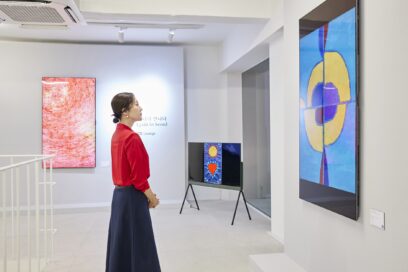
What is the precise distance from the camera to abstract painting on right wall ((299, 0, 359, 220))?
256cm

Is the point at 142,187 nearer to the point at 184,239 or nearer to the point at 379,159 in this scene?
the point at 379,159

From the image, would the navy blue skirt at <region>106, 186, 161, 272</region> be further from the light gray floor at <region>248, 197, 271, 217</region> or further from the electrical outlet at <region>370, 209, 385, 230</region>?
the light gray floor at <region>248, 197, 271, 217</region>

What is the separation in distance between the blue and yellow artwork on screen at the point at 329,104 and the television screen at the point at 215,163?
233 centimetres

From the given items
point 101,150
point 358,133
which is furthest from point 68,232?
point 358,133

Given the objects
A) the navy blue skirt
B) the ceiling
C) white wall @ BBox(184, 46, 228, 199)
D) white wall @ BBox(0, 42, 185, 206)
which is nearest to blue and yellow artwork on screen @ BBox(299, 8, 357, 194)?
the navy blue skirt

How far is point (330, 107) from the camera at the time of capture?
283 cm

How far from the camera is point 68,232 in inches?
211

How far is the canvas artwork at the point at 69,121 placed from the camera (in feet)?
22.6

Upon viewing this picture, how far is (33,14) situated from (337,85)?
8.71 feet

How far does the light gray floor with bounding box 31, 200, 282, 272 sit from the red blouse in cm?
130

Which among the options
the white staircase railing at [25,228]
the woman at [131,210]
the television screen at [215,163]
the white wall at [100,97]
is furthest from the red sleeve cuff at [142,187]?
the white wall at [100,97]

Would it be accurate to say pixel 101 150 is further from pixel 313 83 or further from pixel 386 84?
pixel 386 84

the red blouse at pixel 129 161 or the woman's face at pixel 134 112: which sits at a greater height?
the woman's face at pixel 134 112

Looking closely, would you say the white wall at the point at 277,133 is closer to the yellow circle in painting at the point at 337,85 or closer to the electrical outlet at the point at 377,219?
the yellow circle in painting at the point at 337,85
